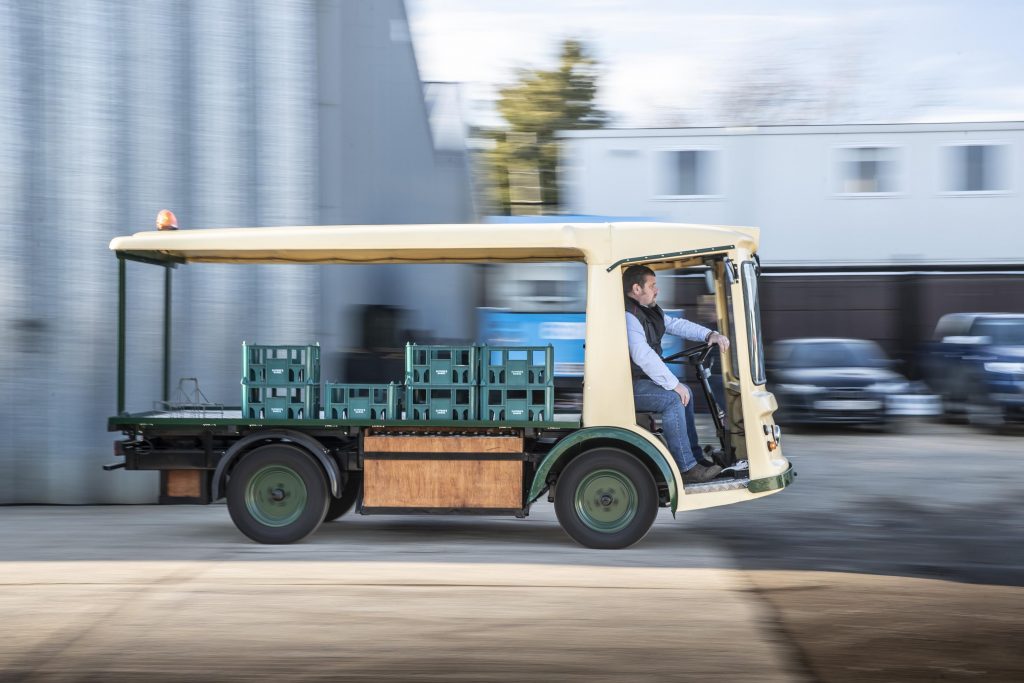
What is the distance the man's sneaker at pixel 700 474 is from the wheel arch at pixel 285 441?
250cm

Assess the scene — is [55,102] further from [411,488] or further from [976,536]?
[976,536]

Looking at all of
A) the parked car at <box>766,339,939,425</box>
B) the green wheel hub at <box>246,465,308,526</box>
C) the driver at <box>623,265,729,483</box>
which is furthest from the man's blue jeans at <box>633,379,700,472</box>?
the parked car at <box>766,339,939,425</box>

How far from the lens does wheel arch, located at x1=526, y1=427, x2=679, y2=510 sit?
807 centimetres

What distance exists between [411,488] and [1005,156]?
16540 mm

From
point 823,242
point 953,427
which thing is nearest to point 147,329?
point 953,427

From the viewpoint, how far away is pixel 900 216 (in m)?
21.4

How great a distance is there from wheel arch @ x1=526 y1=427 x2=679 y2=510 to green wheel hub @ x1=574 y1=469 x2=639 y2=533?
195mm

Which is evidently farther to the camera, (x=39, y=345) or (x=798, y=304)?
(x=798, y=304)

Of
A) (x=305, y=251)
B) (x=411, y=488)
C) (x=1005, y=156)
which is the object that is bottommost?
(x=411, y=488)

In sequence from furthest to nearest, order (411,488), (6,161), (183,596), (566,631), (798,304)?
(798,304), (6,161), (411,488), (183,596), (566,631)

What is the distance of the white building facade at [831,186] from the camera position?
21.1m

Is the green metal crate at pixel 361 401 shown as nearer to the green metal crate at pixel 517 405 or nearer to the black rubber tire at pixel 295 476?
the black rubber tire at pixel 295 476

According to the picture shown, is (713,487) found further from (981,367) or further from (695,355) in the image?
(981,367)

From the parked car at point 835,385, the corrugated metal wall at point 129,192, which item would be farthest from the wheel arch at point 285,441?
the parked car at point 835,385
